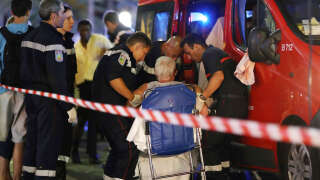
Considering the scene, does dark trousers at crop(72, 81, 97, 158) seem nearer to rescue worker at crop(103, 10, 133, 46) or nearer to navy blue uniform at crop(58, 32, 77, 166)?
rescue worker at crop(103, 10, 133, 46)

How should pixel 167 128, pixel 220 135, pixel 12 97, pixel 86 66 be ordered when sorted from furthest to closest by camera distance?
1. pixel 86 66
2. pixel 12 97
3. pixel 220 135
4. pixel 167 128

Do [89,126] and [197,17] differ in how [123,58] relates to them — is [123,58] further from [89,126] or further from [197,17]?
[89,126]

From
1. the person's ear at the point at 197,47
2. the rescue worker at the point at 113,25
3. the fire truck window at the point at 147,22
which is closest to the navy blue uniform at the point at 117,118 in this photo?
the person's ear at the point at 197,47

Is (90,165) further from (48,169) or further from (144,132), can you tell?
(144,132)

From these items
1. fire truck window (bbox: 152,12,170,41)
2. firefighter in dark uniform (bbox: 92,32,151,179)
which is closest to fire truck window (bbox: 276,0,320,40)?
firefighter in dark uniform (bbox: 92,32,151,179)

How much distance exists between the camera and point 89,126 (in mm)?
8078

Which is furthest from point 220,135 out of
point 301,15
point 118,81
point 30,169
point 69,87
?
point 30,169

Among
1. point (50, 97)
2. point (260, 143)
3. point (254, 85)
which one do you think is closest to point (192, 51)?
point (254, 85)

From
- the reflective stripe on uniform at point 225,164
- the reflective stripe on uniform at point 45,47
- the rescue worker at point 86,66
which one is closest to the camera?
the reflective stripe on uniform at point 45,47

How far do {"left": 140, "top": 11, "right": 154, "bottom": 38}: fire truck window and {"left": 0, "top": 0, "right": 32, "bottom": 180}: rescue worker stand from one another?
115 inches

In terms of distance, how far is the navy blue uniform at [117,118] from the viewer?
210 inches

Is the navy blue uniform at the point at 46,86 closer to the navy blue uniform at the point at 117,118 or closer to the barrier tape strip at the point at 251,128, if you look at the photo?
the navy blue uniform at the point at 117,118

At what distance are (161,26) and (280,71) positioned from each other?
3.55 meters

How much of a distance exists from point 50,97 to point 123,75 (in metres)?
0.77
